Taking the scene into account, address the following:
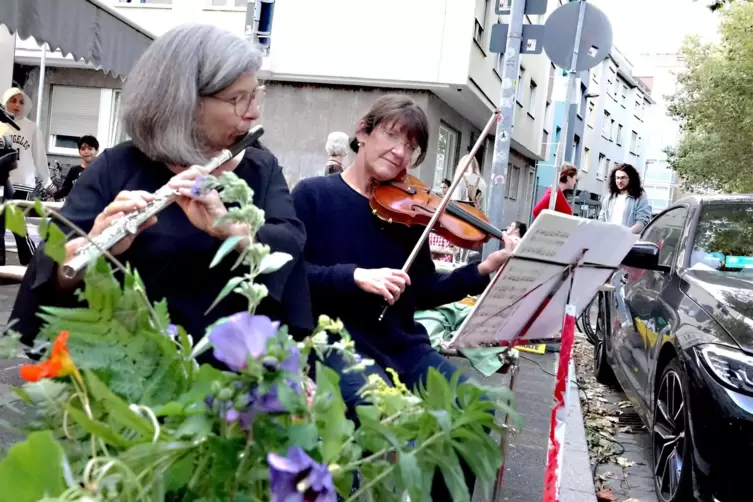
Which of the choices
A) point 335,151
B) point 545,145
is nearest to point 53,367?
point 335,151

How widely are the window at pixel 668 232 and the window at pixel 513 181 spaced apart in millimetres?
19013

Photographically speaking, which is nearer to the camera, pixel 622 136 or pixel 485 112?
pixel 485 112

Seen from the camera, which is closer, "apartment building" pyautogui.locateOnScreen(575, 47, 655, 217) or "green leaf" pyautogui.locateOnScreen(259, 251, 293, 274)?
"green leaf" pyautogui.locateOnScreen(259, 251, 293, 274)

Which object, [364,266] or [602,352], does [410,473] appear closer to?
[364,266]

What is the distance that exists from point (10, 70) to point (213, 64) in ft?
30.4

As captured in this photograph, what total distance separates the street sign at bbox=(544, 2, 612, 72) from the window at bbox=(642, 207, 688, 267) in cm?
141

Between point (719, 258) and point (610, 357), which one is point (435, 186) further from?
point (719, 258)

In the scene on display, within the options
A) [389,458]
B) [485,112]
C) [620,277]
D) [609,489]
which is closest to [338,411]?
[389,458]

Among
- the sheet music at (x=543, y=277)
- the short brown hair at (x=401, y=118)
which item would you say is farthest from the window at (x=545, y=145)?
the sheet music at (x=543, y=277)

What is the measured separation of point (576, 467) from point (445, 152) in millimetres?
13639

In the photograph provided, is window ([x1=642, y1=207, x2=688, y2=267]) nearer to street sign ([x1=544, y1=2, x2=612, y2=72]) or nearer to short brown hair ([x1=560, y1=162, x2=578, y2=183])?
street sign ([x1=544, y1=2, x2=612, y2=72])

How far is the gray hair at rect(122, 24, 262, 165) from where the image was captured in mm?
1573

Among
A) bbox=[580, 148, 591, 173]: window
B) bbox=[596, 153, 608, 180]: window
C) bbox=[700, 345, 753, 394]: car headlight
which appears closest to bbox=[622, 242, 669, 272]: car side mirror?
bbox=[700, 345, 753, 394]: car headlight

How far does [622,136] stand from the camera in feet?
152
